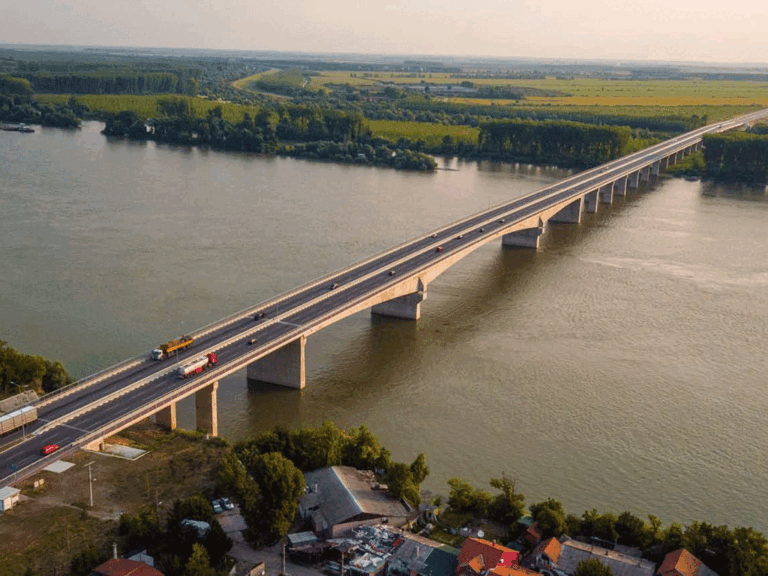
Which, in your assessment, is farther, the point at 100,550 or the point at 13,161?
the point at 13,161

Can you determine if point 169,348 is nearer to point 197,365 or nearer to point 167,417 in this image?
point 197,365

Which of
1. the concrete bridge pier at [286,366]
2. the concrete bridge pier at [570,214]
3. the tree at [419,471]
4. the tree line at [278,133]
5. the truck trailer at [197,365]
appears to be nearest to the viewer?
the tree at [419,471]

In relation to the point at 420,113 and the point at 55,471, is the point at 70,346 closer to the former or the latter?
the point at 55,471

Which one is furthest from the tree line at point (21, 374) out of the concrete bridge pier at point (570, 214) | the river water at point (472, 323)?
the concrete bridge pier at point (570, 214)

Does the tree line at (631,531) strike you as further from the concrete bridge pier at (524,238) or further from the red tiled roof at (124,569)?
the concrete bridge pier at (524,238)

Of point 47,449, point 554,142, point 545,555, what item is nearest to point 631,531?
point 545,555

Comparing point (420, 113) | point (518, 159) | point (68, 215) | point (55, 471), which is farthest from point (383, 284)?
point (420, 113)
